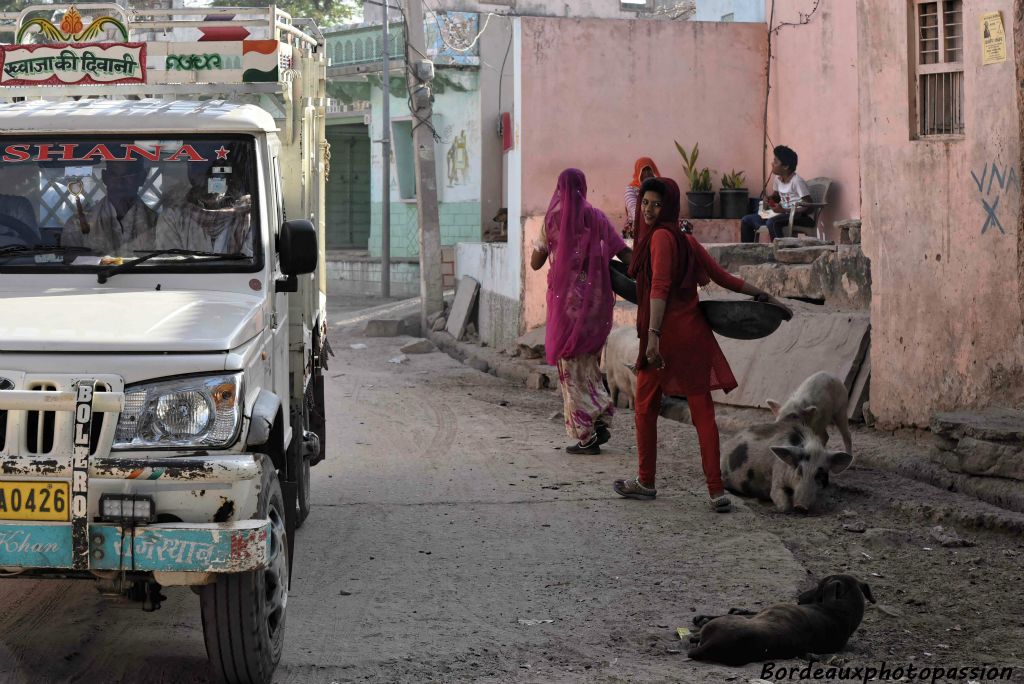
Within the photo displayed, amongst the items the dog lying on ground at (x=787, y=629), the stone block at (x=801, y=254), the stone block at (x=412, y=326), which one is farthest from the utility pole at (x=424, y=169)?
the dog lying on ground at (x=787, y=629)

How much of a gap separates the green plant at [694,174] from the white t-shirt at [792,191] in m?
1.64

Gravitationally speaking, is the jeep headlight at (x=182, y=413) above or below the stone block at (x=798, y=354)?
above

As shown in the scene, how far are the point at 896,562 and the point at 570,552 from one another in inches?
63.3

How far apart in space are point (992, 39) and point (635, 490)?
349 cm

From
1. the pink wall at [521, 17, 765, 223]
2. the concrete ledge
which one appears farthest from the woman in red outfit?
the concrete ledge

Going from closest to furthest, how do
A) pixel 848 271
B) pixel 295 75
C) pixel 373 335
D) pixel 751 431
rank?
pixel 295 75 < pixel 751 431 < pixel 848 271 < pixel 373 335

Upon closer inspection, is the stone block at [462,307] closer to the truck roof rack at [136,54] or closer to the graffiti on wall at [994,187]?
the graffiti on wall at [994,187]

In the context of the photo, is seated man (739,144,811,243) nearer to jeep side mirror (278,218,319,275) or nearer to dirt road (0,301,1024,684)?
dirt road (0,301,1024,684)

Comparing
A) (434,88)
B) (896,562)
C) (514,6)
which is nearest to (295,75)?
(896,562)

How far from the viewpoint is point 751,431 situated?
24.6ft

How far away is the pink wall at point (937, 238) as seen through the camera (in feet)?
23.7

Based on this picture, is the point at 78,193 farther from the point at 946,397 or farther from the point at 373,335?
Answer: the point at 373,335

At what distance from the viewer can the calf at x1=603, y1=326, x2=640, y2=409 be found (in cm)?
1089

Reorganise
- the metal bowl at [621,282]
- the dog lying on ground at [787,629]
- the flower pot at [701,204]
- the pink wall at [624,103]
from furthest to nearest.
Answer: the flower pot at [701,204]
the pink wall at [624,103]
the metal bowl at [621,282]
the dog lying on ground at [787,629]
